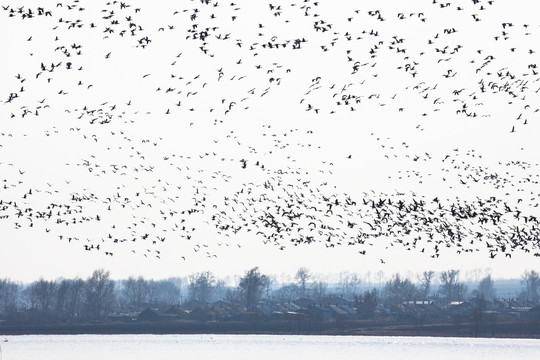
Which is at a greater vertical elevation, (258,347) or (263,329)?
(263,329)

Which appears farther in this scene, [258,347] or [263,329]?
[263,329]

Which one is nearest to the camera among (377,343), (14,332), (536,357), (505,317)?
(536,357)

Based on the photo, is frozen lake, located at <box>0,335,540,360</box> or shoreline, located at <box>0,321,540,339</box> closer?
frozen lake, located at <box>0,335,540,360</box>

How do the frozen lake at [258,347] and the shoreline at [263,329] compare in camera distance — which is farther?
the shoreline at [263,329]

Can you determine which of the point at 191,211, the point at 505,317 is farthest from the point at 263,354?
the point at 505,317

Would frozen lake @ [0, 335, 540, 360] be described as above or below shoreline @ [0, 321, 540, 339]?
below

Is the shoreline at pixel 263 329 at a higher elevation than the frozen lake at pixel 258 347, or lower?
higher

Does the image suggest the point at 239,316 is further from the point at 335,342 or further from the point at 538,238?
the point at 538,238

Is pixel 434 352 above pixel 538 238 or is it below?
below

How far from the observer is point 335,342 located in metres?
150

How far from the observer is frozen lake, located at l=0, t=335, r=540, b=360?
11656 centimetres

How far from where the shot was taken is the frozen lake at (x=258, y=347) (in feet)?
382

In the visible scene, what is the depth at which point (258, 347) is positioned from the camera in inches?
5325

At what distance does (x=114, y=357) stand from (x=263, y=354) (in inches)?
768
